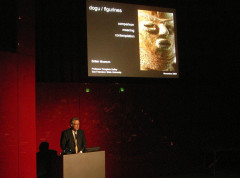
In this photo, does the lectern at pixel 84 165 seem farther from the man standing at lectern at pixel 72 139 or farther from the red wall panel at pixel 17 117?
the red wall panel at pixel 17 117

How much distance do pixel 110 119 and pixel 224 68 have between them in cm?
322

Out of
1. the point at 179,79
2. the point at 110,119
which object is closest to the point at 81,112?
the point at 110,119

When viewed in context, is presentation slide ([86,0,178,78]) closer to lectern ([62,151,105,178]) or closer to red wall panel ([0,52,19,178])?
red wall panel ([0,52,19,178])

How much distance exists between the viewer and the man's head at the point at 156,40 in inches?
233

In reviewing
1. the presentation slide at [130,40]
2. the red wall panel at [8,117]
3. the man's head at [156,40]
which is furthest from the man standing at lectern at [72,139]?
the man's head at [156,40]

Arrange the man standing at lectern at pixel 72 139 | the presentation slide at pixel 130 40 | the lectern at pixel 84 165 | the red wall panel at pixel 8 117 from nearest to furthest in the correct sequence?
the lectern at pixel 84 165, the red wall panel at pixel 8 117, the man standing at lectern at pixel 72 139, the presentation slide at pixel 130 40

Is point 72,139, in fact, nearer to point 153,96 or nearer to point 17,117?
point 17,117

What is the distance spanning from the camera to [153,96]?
6074 mm

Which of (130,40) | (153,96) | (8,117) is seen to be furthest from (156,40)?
(8,117)

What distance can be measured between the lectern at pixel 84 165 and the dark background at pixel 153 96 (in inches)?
57.1

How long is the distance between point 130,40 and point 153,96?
52.6 inches

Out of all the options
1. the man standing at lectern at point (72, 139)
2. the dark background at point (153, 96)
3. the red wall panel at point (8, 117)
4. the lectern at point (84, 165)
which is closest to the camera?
the lectern at point (84, 165)

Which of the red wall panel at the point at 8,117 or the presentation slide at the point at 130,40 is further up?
the presentation slide at the point at 130,40

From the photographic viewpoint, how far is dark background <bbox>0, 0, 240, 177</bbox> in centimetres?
520
